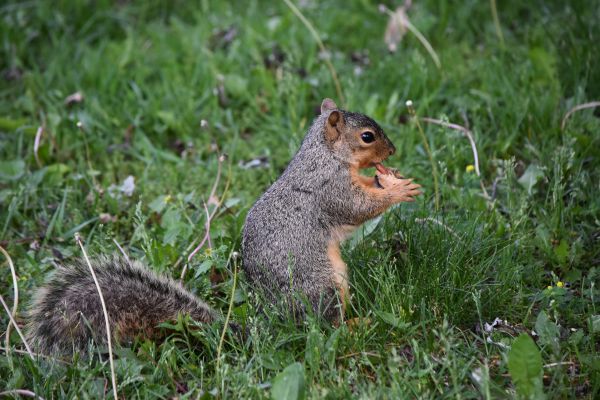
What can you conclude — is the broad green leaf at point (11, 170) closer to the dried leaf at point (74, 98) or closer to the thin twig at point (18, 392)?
the dried leaf at point (74, 98)

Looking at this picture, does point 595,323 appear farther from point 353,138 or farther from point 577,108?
point 577,108

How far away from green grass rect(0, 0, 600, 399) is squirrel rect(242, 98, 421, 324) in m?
0.12

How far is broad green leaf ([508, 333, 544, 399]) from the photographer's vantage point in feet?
7.64

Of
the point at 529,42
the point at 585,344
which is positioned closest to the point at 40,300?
the point at 585,344

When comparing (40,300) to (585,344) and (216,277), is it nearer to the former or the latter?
(216,277)

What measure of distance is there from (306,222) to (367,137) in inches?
17.6

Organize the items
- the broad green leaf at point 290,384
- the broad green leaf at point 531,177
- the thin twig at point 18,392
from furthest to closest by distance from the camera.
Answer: the broad green leaf at point 531,177 → the thin twig at point 18,392 → the broad green leaf at point 290,384

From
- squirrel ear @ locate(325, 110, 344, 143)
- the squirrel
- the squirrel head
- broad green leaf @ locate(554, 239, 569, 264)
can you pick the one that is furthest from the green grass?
squirrel ear @ locate(325, 110, 344, 143)

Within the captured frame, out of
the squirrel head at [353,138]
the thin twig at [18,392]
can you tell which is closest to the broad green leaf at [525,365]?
the squirrel head at [353,138]

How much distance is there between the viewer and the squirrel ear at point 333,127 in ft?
9.87

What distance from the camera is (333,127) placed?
304 centimetres

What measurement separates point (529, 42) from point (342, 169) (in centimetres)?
206

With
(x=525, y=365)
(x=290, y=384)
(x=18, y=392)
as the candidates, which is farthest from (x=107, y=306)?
(x=525, y=365)

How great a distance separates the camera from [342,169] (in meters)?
3.06
